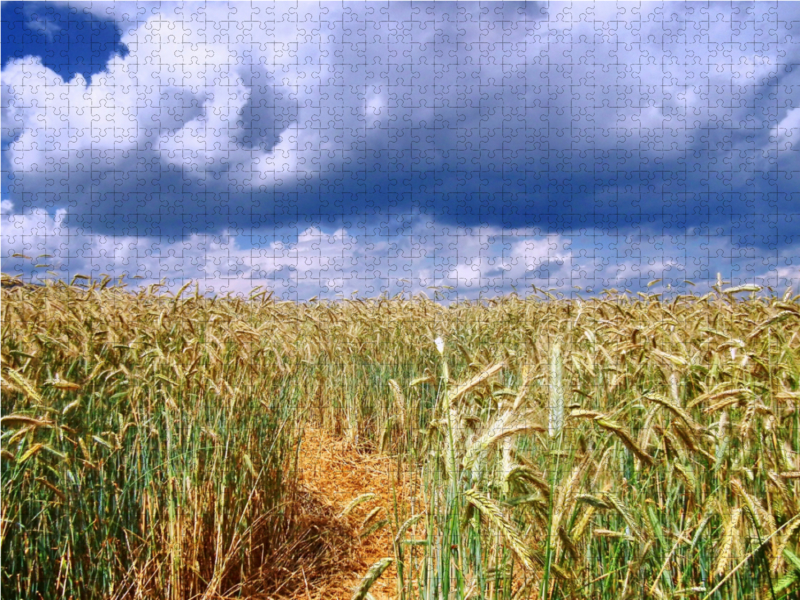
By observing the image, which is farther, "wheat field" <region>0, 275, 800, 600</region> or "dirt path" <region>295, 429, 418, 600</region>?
"dirt path" <region>295, 429, 418, 600</region>

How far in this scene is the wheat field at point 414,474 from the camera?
1640 millimetres

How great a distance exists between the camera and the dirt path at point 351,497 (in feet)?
9.51

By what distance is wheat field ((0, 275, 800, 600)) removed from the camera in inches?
64.6

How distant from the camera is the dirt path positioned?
290 centimetres

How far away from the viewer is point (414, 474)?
6.91ft

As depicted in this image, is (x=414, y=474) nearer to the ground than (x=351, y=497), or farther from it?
farther from it

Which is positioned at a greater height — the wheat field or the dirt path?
the wheat field

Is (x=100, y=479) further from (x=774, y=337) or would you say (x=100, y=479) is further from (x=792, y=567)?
(x=774, y=337)

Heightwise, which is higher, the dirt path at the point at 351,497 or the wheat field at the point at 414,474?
the wheat field at the point at 414,474

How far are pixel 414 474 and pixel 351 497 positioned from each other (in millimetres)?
2176

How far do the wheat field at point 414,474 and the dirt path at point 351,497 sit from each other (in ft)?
0.09

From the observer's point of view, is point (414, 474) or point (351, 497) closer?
point (414, 474)

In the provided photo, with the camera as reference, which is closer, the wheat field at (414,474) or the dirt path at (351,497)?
the wheat field at (414,474)

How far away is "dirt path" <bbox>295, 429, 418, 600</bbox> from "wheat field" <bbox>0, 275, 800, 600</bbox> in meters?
0.03
